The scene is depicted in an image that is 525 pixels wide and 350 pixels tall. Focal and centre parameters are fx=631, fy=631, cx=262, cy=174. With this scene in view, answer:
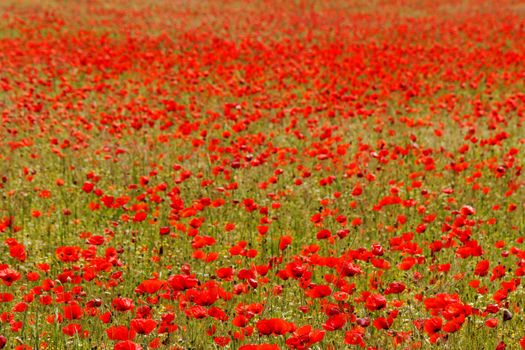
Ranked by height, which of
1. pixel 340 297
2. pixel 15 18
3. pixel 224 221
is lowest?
pixel 224 221

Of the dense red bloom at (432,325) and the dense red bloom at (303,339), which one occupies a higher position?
the dense red bloom at (303,339)

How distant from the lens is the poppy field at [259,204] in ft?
12.4

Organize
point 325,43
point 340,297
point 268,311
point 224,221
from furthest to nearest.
Result: point 325,43
point 224,221
point 268,311
point 340,297

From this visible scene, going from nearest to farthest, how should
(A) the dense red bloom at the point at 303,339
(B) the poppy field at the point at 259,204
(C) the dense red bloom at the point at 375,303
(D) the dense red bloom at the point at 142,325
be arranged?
(A) the dense red bloom at the point at 303,339 → (D) the dense red bloom at the point at 142,325 → (C) the dense red bloom at the point at 375,303 → (B) the poppy field at the point at 259,204

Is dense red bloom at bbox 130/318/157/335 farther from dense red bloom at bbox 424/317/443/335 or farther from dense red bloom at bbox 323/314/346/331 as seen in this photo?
dense red bloom at bbox 424/317/443/335

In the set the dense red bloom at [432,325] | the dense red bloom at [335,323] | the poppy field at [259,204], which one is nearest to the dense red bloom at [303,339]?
the poppy field at [259,204]

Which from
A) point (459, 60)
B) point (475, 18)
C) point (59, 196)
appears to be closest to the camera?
point (59, 196)

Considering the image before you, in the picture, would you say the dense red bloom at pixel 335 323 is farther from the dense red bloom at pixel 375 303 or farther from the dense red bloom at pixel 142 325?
the dense red bloom at pixel 142 325

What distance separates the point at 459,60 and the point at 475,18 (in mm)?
9073

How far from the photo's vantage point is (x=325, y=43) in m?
18.0

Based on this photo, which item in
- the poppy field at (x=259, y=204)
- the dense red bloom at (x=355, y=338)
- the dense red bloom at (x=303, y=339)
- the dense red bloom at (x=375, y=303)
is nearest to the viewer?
the dense red bloom at (x=303, y=339)

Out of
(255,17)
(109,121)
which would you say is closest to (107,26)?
(255,17)

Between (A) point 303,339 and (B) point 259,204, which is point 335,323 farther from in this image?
(B) point 259,204

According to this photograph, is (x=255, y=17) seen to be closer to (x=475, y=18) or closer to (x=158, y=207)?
(x=475, y=18)
